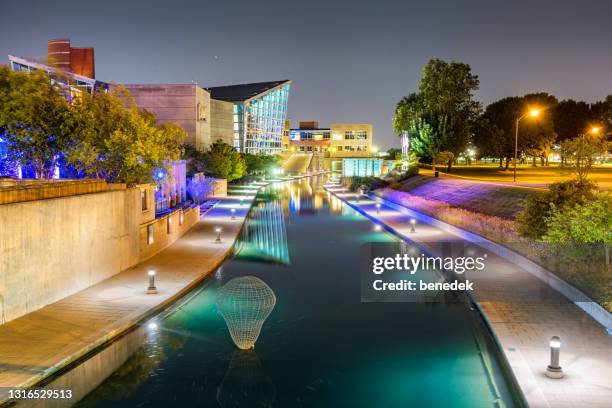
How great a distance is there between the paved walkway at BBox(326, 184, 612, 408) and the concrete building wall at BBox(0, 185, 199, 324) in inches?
374

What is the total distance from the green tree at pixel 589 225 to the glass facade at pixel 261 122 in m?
86.6

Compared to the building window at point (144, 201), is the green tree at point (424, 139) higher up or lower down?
higher up

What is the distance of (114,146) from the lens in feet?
Result: 69.8

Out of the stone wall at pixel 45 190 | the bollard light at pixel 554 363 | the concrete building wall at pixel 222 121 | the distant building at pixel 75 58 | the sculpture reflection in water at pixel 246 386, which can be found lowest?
the sculpture reflection in water at pixel 246 386

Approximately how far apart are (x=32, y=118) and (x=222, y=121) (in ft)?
223

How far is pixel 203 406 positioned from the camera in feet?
30.4

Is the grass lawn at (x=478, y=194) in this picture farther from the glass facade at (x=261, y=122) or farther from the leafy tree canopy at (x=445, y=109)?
the glass facade at (x=261, y=122)

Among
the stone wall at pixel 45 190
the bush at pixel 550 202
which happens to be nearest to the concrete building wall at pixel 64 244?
the stone wall at pixel 45 190

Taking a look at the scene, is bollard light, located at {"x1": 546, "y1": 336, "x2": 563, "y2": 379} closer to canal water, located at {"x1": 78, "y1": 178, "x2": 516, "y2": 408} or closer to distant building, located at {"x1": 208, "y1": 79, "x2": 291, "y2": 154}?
canal water, located at {"x1": 78, "y1": 178, "x2": 516, "y2": 408}

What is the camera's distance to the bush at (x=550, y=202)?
64.8 ft

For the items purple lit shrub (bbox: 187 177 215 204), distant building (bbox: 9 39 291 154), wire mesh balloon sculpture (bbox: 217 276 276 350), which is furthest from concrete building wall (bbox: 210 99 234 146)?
wire mesh balloon sculpture (bbox: 217 276 276 350)

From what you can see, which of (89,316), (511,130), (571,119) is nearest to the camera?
(89,316)

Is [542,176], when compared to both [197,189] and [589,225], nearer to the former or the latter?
[197,189]

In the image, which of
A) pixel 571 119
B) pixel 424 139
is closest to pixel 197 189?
pixel 424 139
